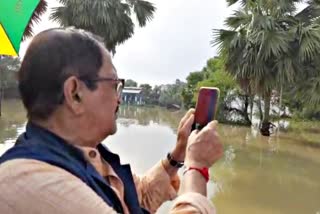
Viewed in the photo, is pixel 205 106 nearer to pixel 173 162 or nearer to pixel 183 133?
pixel 183 133

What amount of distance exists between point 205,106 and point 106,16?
41.9ft

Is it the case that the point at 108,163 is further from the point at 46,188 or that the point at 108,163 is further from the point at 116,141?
the point at 116,141

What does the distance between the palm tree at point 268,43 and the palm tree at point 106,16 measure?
2.98m

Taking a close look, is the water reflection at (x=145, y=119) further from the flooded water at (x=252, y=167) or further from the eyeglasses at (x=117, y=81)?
the eyeglasses at (x=117, y=81)

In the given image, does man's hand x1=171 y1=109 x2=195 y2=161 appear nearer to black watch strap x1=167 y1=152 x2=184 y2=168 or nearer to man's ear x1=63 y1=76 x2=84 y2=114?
black watch strap x1=167 y1=152 x2=184 y2=168

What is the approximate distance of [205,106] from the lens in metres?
1.28

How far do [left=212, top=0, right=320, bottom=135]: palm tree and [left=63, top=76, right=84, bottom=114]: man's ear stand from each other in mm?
11301

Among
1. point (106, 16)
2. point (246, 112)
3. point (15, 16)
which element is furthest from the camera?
point (246, 112)

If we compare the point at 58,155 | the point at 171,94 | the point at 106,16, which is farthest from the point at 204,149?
the point at 171,94

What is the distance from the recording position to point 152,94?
25234 millimetres

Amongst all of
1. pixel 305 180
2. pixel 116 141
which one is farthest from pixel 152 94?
pixel 305 180

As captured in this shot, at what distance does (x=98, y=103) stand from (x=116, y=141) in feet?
28.3

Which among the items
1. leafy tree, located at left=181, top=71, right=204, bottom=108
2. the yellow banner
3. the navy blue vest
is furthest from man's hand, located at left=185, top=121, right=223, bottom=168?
leafy tree, located at left=181, top=71, right=204, bottom=108

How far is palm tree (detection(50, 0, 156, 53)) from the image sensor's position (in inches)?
533
